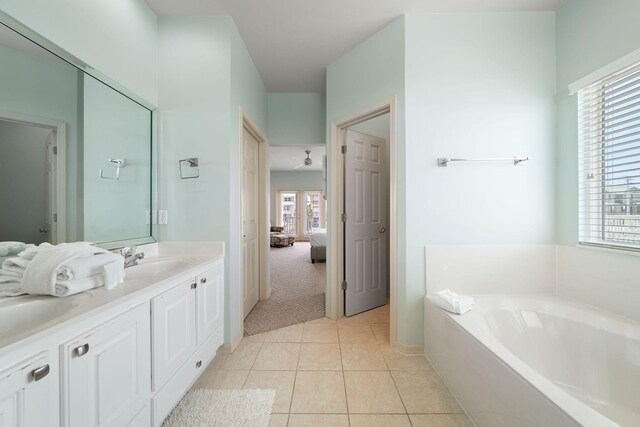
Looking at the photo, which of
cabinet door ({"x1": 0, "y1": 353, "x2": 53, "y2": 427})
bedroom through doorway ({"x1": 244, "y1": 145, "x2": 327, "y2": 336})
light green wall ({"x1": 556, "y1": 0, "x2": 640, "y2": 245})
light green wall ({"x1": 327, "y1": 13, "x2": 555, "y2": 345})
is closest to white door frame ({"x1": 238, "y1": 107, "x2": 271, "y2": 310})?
bedroom through doorway ({"x1": 244, "y1": 145, "x2": 327, "y2": 336})

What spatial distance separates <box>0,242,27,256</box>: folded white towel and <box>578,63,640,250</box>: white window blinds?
10.7 feet

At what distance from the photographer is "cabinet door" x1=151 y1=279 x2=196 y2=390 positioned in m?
1.13

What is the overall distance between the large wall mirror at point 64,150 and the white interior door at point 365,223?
6.07ft

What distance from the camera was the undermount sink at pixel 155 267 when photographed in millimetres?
1457

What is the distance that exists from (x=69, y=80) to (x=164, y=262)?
116cm

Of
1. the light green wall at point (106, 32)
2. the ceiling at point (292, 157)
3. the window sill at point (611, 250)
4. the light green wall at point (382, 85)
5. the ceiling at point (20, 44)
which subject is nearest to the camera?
the ceiling at point (20, 44)

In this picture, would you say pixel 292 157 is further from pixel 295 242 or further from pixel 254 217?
pixel 254 217

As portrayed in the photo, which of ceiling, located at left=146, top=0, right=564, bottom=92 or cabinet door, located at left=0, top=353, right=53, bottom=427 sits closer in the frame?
cabinet door, located at left=0, top=353, right=53, bottom=427

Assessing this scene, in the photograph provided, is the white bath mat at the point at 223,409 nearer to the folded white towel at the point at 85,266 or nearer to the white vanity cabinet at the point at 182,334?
the white vanity cabinet at the point at 182,334

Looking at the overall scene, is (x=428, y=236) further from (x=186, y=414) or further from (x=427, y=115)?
(x=186, y=414)

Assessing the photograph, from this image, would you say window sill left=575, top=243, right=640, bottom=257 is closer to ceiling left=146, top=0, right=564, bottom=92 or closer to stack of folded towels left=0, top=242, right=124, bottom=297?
ceiling left=146, top=0, right=564, bottom=92

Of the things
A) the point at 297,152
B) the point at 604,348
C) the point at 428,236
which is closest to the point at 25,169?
the point at 428,236

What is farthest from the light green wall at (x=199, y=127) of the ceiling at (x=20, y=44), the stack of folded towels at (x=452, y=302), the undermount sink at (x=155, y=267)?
the stack of folded towels at (x=452, y=302)

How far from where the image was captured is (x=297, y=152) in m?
6.04
